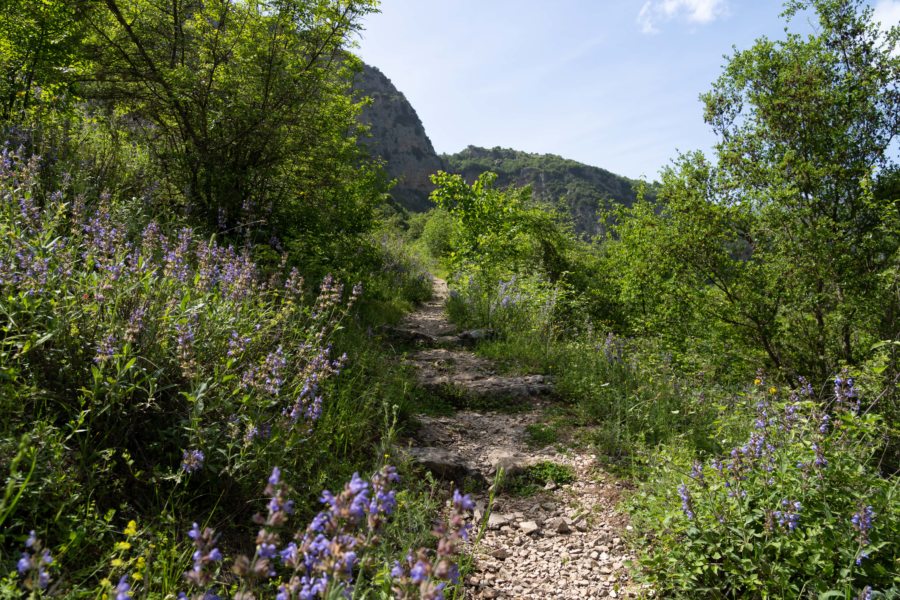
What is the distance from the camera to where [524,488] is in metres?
3.99

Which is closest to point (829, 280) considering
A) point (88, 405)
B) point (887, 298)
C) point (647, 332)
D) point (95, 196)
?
point (887, 298)

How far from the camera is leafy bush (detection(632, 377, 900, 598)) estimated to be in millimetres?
2291

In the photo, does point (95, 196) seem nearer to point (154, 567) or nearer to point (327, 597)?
point (154, 567)

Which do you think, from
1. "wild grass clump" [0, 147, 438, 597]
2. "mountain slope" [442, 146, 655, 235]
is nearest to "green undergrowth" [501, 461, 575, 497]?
"wild grass clump" [0, 147, 438, 597]

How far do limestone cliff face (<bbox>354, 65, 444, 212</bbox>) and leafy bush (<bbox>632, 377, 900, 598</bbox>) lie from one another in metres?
91.5

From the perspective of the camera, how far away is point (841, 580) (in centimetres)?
220

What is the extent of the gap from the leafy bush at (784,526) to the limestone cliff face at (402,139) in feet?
300

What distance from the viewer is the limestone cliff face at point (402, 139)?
96.6m

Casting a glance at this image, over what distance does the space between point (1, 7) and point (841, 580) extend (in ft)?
26.9

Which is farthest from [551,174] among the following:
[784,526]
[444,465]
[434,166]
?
[784,526]

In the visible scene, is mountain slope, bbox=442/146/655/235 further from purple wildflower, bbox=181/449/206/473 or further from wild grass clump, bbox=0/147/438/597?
purple wildflower, bbox=181/449/206/473

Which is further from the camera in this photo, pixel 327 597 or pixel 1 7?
pixel 1 7

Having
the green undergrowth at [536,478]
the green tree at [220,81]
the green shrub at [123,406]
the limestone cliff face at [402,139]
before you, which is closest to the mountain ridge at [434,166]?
the limestone cliff face at [402,139]

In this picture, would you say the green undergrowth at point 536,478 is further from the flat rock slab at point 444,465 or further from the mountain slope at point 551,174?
the mountain slope at point 551,174
